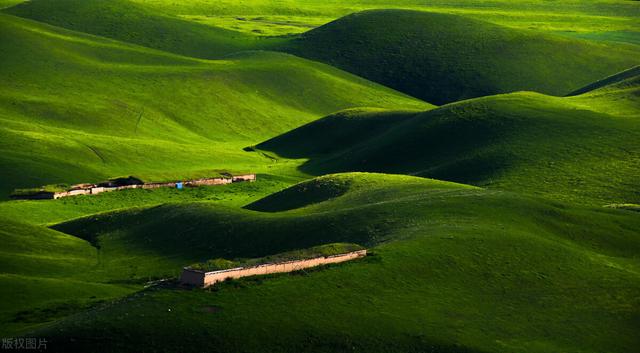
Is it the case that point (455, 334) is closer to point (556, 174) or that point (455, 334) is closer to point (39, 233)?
point (39, 233)

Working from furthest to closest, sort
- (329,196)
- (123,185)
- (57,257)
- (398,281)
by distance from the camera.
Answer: (123,185) → (329,196) → (57,257) → (398,281)

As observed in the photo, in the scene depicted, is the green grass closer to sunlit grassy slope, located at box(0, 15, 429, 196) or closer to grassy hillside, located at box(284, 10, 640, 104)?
sunlit grassy slope, located at box(0, 15, 429, 196)

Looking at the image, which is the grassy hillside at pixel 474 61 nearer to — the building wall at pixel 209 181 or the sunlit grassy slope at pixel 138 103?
the sunlit grassy slope at pixel 138 103

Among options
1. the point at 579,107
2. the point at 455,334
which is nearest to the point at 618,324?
the point at 455,334

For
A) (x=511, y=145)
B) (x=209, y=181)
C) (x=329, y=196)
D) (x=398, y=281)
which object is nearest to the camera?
(x=398, y=281)

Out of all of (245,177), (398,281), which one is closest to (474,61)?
(245,177)

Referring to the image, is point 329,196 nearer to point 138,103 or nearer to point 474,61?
point 138,103

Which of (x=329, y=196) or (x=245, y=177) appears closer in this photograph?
(x=329, y=196)
